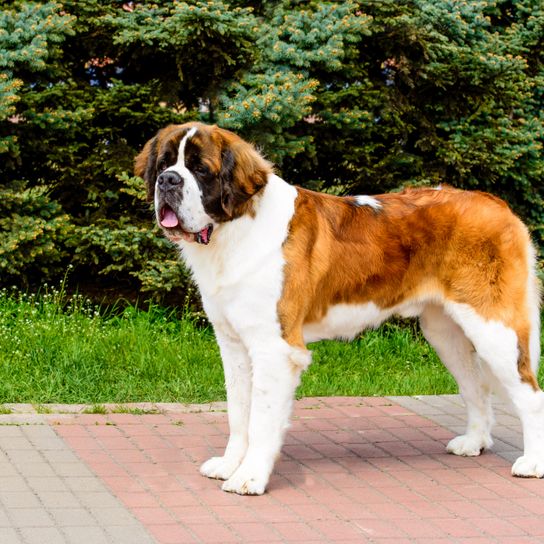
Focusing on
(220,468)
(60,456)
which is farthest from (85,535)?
(60,456)

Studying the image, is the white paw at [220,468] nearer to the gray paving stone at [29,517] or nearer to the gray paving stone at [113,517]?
the gray paving stone at [113,517]

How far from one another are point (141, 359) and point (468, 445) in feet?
7.82

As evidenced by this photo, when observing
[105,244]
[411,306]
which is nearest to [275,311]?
[411,306]

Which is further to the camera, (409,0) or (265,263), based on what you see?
(409,0)

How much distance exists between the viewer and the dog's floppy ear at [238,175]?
5.18m

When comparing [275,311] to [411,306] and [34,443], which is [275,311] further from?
[34,443]

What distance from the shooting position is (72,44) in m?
8.62

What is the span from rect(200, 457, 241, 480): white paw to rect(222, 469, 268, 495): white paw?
195 mm

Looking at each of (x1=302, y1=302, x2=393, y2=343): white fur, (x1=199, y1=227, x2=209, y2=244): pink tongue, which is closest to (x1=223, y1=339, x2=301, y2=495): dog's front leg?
(x1=302, y1=302, x2=393, y2=343): white fur

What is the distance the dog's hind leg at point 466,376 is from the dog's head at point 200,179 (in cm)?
148

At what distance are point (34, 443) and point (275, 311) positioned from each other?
1.63 metres

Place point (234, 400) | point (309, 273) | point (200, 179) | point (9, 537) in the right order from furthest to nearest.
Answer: point (234, 400) < point (309, 273) < point (200, 179) < point (9, 537)

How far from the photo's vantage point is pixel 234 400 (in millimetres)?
5582

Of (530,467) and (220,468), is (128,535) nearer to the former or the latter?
(220,468)
